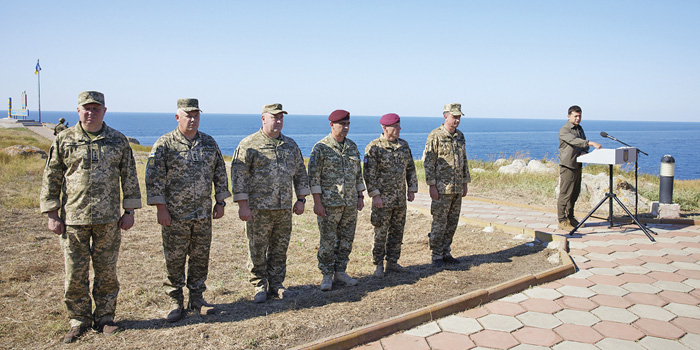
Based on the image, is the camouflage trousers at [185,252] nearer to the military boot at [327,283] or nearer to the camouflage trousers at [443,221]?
the military boot at [327,283]

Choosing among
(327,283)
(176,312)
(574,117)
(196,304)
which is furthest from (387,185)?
(574,117)

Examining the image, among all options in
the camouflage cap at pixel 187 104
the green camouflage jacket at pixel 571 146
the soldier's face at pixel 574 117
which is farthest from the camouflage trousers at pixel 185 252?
the soldier's face at pixel 574 117

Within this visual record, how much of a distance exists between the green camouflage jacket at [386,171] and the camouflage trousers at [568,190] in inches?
137

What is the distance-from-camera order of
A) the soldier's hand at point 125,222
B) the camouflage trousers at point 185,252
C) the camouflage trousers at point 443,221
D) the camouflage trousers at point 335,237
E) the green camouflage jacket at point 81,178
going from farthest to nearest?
the camouflage trousers at point 443,221
the camouflage trousers at point 335,237
the camouflage trousers at point 185,252
the soldier's hand at point 125,222
the green camouflage jacket at point 81,178

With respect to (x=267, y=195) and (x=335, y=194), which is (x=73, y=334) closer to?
(x=267, y=195)

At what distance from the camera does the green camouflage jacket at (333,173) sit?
4.95m

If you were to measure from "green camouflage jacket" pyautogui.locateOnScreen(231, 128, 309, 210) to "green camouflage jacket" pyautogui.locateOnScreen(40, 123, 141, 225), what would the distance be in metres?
1.07

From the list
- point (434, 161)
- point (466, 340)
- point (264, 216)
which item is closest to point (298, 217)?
point (434, 161)

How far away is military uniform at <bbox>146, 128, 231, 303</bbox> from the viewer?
4.11m

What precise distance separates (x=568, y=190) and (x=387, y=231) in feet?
12.0

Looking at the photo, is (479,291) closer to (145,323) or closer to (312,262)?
(312,262)

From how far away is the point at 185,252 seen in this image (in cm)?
427

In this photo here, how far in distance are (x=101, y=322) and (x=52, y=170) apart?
131 cm

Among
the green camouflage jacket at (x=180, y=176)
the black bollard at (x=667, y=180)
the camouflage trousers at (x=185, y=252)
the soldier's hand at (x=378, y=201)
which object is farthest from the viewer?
the black bollard at (x=667, y=180)
